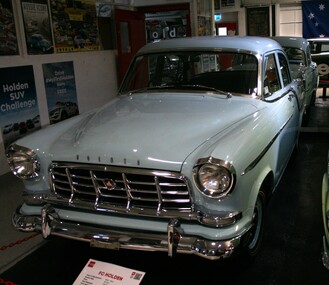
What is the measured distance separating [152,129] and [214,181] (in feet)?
2.17

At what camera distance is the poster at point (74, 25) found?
611 cm

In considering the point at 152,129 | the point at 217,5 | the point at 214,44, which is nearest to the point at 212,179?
the point at 152,129

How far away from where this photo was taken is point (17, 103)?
5363mm

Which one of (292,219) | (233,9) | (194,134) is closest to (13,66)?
(194,134)

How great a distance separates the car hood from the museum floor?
954 millimetres

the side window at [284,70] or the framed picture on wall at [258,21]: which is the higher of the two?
the framed picture on wall at [258,21]

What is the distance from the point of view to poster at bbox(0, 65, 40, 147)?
16.9ft

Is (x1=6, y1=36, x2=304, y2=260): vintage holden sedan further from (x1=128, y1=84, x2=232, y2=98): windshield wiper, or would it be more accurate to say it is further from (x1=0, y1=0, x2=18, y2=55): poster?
(x1=0, y1=0, x2=18, y2=55): poster

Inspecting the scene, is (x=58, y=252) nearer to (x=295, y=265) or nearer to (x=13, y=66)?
(x=295, y=265)

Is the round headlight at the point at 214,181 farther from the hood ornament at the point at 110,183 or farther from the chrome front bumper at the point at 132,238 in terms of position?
the hood ornament at the point at 110,183

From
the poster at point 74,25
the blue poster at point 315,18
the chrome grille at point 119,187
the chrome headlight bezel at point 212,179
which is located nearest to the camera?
the chrome headlight bezel at point 212,179

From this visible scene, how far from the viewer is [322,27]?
1581 cm

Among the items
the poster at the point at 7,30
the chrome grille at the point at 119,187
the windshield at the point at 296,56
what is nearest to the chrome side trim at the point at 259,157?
the chrome grille at the point at 119,187

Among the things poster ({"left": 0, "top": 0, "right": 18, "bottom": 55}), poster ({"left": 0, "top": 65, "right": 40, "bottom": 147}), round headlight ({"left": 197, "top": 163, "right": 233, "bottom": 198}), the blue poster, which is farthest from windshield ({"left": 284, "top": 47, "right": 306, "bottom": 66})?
the blue poster
